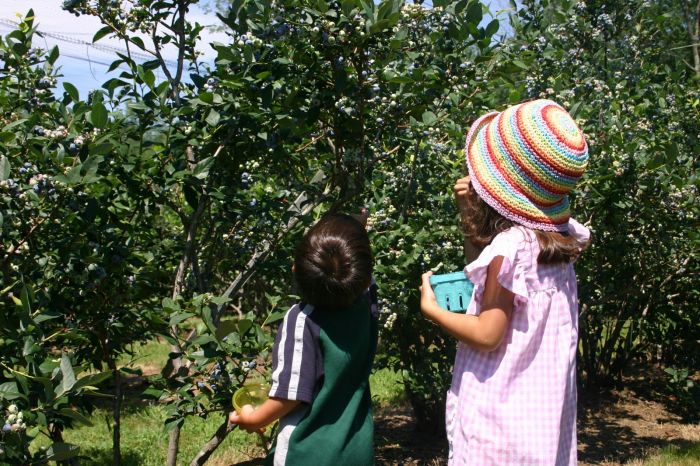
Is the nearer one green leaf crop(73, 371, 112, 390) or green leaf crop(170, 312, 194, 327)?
green leaf crop(73, 371, 112, 390)

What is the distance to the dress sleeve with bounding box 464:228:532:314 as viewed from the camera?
5.67ft

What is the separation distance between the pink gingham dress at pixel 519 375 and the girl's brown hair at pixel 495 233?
2 centimetres

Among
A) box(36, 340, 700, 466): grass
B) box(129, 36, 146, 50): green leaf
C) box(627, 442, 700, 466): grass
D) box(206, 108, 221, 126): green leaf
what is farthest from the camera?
box(36, 340, 700, 466): grass

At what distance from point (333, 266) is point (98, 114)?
0.82 m

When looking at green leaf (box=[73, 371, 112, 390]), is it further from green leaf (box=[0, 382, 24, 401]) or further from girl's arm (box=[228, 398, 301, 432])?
girl's arm (box=[228, 398, 301, 432])

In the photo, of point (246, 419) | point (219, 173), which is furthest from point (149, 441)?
point (246, 419)

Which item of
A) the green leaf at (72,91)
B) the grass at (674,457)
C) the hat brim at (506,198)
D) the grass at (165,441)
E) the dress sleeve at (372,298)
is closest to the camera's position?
the hat brim at (506,198)

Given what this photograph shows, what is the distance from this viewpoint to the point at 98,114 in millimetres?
2145

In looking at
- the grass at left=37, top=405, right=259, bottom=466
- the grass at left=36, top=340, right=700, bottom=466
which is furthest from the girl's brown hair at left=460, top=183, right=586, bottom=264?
the grass at left=37, top=405, right=259, bottom=466

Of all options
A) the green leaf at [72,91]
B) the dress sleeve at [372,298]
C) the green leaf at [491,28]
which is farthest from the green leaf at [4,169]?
the green leaf at [491,28]

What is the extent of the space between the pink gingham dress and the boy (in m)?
0.25

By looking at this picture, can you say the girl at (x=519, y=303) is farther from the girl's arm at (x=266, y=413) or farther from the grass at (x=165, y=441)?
the grass at (x=165, y=441)

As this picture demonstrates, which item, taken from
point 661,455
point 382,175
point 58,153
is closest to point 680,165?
point 661,455

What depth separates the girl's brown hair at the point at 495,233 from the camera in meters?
1.79
